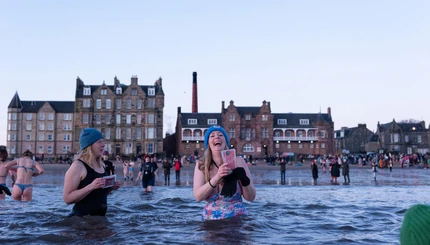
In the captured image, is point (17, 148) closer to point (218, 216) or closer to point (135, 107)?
point (135, 107)

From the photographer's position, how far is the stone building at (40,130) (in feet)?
258

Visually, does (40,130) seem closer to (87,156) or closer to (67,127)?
(67,127)

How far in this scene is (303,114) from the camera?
84750 mm

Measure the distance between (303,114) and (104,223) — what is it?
8111 centimetres

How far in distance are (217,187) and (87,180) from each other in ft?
5.65

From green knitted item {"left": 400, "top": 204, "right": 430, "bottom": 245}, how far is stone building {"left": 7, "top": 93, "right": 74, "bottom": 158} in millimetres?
81084

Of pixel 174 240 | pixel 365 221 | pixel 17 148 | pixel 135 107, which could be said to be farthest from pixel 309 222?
pixel 17 148

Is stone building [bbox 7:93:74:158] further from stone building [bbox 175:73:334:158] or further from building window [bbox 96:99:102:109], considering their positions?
stone building [bbox 175:73:334:158]

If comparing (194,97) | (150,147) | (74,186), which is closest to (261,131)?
(194,97)

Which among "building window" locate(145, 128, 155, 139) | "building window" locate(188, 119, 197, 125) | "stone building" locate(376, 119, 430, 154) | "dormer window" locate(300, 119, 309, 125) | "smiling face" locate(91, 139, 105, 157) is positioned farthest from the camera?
"stone building" locate(376, 119, 430, 154)

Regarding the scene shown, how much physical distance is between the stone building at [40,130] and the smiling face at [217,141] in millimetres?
77611

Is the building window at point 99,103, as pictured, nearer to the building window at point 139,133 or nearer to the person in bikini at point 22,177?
the building window at point 139,133

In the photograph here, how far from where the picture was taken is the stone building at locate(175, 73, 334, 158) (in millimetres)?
79562

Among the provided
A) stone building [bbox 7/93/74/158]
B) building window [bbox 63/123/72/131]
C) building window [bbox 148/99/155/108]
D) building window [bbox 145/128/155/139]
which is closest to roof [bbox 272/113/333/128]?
building window [bbox 145/128/155/139]
